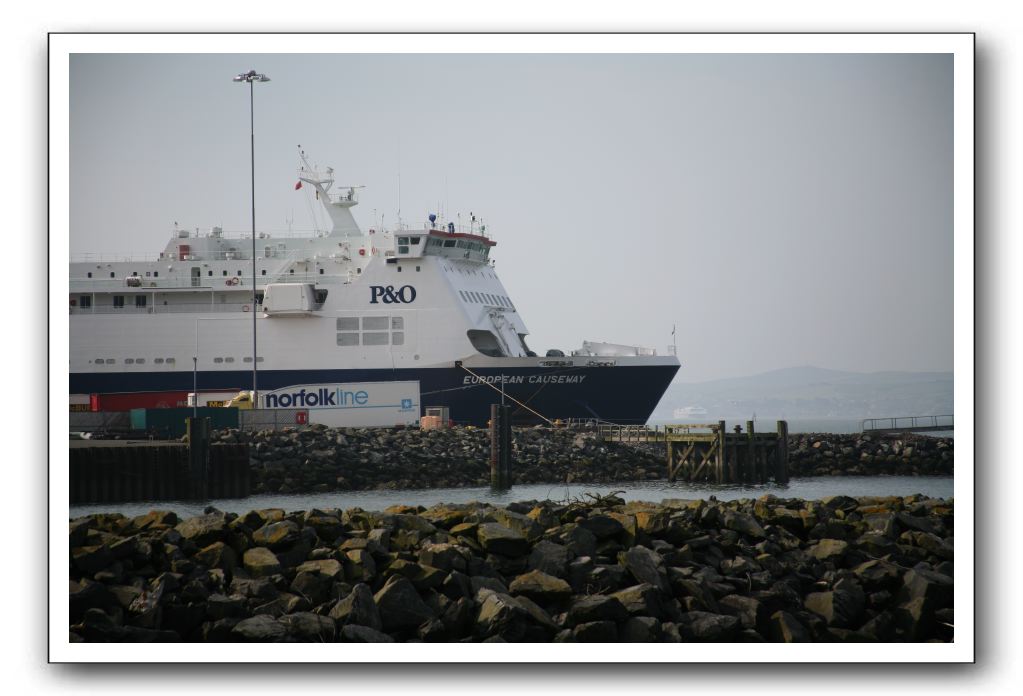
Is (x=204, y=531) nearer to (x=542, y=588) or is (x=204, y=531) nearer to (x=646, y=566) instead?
(x=542, y=588)

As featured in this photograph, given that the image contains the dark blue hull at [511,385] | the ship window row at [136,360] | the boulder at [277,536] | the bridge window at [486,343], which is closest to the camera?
the boulder at [277,536]

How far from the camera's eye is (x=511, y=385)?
2650 centimetres

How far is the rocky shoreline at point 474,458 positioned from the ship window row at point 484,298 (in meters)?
5.79

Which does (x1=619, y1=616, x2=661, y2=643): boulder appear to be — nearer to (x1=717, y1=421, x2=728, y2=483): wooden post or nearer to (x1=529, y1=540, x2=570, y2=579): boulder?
(x1=529, y1=540, x2=570, y2=579): boulder

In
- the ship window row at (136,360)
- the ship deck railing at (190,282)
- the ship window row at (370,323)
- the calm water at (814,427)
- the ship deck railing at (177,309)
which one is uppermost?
the ship deck railing at (190,282)

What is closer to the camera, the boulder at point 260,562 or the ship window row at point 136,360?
the boulder at point 260,562

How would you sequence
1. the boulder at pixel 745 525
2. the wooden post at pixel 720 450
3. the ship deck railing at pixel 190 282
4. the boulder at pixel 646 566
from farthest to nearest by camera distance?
1. the ship deck railing at pixel 190 282
2. the wooden post at pixel 720 450
3. the boulder at pixel 745 525
4. the boulder at pixel 646 566

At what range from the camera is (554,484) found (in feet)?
66.4

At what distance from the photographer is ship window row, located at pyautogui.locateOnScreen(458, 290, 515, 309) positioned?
91.6ft

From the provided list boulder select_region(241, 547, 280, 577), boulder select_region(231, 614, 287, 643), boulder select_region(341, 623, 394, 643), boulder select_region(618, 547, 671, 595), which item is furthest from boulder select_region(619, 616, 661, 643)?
boulder select_region(241, 547, 280, 577)

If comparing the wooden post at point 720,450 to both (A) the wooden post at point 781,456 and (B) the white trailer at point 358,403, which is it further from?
(B) the white trailer at point 358,403

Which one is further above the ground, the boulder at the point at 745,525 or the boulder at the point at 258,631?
the boulder at the point at 745,525

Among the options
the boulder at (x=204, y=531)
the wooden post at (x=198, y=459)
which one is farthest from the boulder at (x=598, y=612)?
the wooden post at (x=198, y=459)

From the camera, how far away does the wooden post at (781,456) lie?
20.6 meters
